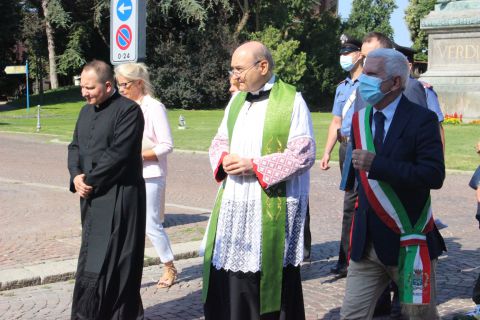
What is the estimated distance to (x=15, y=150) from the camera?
19.8 m

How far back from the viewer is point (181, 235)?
866 cm

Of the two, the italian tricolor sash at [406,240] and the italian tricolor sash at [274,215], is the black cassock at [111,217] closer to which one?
the italian tricolor sash at [274,215]

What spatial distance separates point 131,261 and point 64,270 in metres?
2.20

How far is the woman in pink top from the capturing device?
6215mm

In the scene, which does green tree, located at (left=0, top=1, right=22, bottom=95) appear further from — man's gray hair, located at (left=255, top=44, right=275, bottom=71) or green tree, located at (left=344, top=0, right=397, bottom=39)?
green tree, located at (left=344, top=0, right=397, bottom=39)

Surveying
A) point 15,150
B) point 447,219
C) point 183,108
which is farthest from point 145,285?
point 183,108

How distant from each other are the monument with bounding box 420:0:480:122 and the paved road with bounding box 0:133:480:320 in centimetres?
994

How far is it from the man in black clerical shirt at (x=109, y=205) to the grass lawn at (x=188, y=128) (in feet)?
36.6

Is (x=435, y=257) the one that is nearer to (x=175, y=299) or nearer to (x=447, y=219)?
(x=175, y=299)

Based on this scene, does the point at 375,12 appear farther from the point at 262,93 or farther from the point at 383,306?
the point at 262,93

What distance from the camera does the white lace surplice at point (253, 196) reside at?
4.30m

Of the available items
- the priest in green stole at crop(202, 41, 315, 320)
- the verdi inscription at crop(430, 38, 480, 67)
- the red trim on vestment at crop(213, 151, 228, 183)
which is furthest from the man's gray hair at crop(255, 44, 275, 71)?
the verdi inscription at crop(430, 38, 480, 67)

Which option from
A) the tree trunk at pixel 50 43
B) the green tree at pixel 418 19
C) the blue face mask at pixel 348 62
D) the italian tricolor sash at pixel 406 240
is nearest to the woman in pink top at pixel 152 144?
the blue face mask at pixel 348 62

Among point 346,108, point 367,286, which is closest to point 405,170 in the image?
point 367,286
